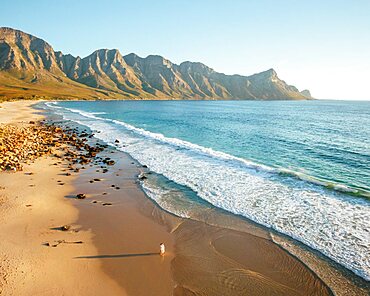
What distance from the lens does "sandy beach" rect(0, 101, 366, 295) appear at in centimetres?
1019

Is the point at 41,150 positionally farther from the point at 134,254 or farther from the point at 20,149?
the point at 134,254

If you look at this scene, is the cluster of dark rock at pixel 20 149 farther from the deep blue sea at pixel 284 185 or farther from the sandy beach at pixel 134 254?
the deep blue sea at pixel 284 185

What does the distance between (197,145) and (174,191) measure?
67.8 ft

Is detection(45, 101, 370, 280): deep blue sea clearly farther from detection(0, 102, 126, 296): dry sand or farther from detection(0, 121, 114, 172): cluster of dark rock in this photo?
detection(0, 102, 126, 296): dry sand

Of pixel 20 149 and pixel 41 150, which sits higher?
pixel 20 149

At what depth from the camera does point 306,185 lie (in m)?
22.5

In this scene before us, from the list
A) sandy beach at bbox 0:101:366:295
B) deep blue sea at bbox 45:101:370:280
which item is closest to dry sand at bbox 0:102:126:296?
sandy beach at bbox 0:101:366:295

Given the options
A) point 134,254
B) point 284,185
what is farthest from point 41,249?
point 284,185

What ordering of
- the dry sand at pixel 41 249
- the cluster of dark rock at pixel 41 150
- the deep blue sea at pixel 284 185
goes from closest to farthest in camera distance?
the dry sand at pixel 41 249 < the deep blue sea at pixel 284 185 < the cluster of dark rock at pixel 41 150

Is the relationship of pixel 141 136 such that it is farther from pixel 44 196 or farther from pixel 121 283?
pixel 121 283

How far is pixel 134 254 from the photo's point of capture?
1220 cm

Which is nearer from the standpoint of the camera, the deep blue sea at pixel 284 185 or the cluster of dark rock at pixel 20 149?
the deep blue sea at pixel 284 185

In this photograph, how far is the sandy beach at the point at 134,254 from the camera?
10.2 metres

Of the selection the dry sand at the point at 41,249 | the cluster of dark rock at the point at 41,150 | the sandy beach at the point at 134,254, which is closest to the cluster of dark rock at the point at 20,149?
the cluster of dark rock at the point at 41,150
